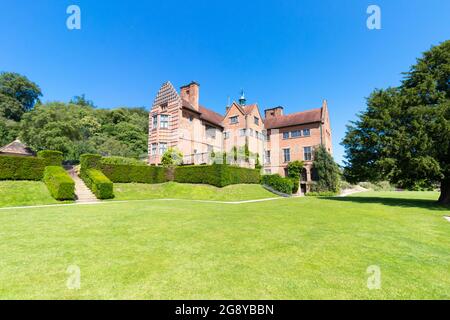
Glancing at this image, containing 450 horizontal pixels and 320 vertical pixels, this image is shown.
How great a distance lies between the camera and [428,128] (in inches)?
607

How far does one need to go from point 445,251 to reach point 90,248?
864 cm

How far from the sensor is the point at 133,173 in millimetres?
23969

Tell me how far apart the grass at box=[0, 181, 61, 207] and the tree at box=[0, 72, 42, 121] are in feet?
162

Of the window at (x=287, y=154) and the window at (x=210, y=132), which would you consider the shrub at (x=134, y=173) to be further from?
the window at (x=287, y=154)

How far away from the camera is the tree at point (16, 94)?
54.2 metres

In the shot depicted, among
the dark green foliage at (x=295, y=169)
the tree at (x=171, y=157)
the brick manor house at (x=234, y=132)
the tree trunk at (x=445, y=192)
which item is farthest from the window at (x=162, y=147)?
the tree trunk at (x=445, y=192)

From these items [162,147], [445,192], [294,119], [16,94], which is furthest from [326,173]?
[16,94]

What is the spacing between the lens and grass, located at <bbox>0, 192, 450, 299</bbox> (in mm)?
3367

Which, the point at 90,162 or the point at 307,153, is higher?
the point at 307,153

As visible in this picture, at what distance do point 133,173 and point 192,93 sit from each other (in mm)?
15529

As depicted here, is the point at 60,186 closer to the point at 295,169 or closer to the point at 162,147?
the point at 162,147

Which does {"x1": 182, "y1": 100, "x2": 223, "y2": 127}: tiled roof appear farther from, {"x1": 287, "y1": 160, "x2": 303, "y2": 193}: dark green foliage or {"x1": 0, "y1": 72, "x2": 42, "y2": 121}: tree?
{"x1": 0, "y1": 72, "x2": 42, "y2": 121}: tree
